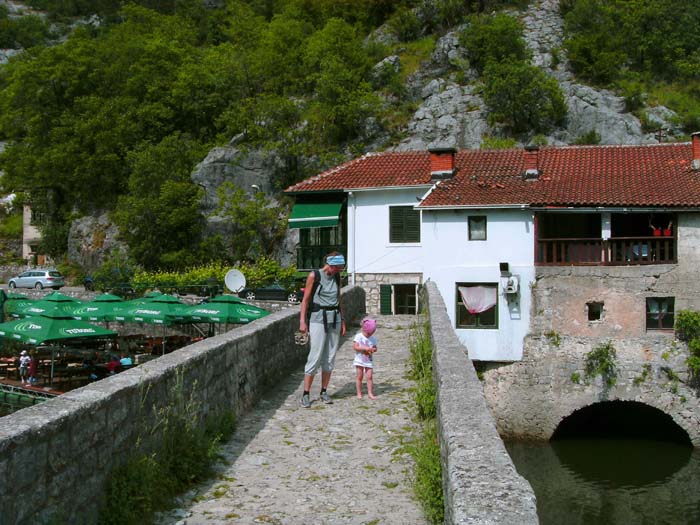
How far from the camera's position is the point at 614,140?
133 ft

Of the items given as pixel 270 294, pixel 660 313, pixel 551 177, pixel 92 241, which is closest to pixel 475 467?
pixel 660 313

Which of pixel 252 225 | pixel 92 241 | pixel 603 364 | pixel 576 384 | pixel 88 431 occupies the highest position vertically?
pixel 252 225

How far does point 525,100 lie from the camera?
136 ft

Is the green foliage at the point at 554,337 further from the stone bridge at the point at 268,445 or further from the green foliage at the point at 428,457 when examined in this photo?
the green foliage at the point at 428,457

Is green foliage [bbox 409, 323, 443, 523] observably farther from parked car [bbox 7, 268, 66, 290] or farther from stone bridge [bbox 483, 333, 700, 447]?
parked car [bbox 7, 268, 66, 290]

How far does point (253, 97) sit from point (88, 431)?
164 feet

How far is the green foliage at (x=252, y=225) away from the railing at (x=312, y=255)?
7.54 meters

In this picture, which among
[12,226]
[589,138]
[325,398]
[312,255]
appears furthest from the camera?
[12,226]

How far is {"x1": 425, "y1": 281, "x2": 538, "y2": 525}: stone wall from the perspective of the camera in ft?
10.5

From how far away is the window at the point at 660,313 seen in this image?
25484 mm

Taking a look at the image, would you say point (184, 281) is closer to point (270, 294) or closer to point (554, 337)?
point (270, 294)

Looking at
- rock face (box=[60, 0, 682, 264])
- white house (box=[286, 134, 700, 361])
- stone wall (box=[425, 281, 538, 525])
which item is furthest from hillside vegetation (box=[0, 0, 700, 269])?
stone wall (box=[425, 281, 538, 525])

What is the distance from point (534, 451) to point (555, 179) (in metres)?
10.4

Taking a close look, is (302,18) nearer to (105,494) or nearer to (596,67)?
(596,67)
